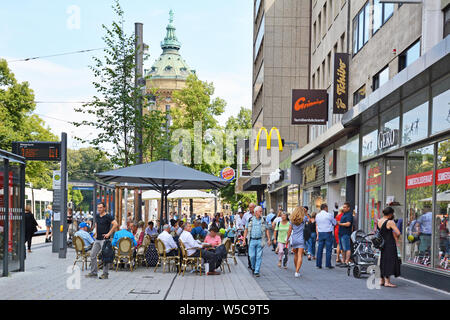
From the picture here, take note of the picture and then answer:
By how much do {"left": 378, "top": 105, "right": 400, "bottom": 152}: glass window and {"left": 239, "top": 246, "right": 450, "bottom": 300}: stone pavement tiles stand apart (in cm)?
363

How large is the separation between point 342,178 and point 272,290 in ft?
42.1

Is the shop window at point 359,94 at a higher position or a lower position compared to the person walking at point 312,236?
higher

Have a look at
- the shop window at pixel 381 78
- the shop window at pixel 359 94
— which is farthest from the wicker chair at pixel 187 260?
the shop window at pixel 359 94

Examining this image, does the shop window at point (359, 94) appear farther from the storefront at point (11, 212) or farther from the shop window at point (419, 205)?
the storefront at point (11, 212)

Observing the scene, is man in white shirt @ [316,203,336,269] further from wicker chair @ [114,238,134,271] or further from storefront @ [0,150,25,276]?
storefront @ [0,150,25,276]

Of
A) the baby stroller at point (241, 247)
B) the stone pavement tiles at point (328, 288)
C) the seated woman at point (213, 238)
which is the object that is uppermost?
the seated woman at point (213, 238)

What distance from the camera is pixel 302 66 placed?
155 feet

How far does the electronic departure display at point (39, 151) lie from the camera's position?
20938 millimetres

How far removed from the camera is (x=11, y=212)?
14.9 metres

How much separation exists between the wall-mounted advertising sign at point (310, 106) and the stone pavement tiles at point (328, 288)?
1150 centimetres

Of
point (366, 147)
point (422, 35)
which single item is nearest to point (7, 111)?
point (366, 147)

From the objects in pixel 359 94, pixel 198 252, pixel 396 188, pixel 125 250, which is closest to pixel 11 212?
pixel 125 250

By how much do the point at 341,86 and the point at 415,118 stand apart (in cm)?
962
